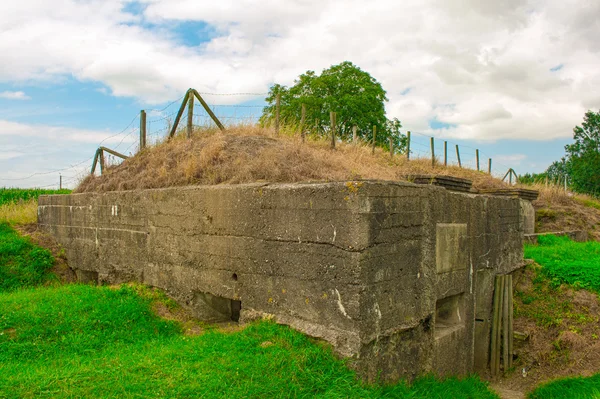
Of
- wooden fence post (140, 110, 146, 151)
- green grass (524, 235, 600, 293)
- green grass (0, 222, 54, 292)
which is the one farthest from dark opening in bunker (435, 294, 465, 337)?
green grass (0, 222, 54, 292)

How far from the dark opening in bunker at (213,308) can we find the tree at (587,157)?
123 ft

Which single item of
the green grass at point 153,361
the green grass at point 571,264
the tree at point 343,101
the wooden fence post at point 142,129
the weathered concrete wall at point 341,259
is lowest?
the green grass at point 153,361

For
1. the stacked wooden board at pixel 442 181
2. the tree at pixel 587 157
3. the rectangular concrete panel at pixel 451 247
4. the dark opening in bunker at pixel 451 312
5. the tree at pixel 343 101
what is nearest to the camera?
the rectangular concrete panel at pixel 451 247

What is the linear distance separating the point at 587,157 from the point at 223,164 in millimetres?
39266

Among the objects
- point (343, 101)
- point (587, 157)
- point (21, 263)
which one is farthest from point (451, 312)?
point (587, 157)

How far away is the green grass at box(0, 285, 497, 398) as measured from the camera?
397cm

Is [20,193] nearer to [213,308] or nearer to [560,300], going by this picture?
[213,308]

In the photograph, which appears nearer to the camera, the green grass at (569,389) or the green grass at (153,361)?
the green grass at (153,361)

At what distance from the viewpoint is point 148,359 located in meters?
4.60

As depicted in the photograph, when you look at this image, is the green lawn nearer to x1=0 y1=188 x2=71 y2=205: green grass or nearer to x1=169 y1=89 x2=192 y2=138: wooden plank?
x1=169 y1=89 x2=192 y2=138: wooden plank

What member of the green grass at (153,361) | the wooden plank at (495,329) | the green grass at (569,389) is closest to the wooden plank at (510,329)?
the wooden plank at (495,329)

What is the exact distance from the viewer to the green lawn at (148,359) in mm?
3971

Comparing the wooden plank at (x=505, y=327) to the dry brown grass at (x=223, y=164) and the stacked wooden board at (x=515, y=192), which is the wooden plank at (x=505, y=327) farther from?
the stacked wooden board at (x=515, y=192)

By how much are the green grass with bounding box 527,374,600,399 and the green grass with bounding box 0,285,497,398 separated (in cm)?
113
